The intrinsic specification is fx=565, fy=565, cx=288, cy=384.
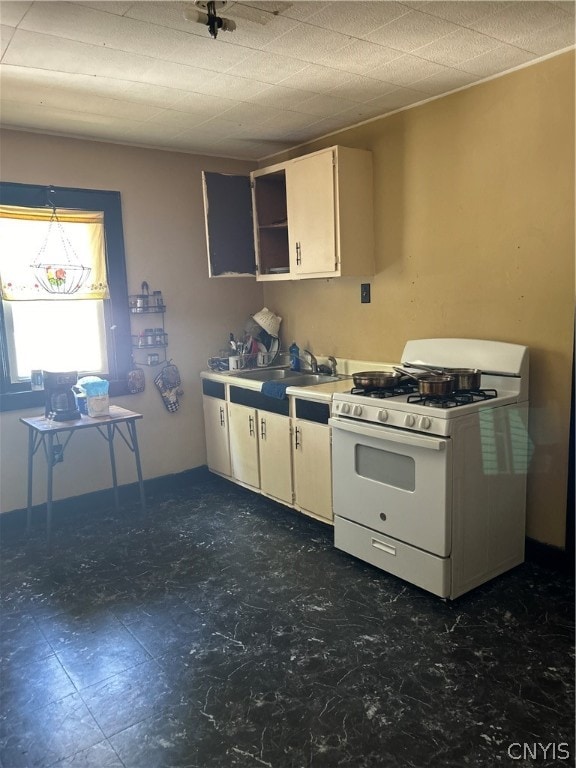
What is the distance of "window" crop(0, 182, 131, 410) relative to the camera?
11.5 feet

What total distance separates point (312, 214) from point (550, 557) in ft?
7.67

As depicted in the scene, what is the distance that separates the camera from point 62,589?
281cm

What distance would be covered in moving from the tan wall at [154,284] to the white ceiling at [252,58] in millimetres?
235

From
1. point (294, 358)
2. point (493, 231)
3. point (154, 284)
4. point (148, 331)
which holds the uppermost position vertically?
point (493, 231)

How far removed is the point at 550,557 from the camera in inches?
111

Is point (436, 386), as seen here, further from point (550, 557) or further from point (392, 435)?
point (550, 557)

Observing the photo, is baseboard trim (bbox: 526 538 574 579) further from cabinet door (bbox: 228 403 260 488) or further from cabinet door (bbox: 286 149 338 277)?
cabinet door (bbox: 286 149 338 277)

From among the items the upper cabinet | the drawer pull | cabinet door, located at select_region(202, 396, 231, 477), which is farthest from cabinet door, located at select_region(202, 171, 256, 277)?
the drawer pull

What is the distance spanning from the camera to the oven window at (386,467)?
103 inches

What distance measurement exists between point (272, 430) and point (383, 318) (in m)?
1.00

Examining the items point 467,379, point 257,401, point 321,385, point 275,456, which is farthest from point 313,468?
point 467,379

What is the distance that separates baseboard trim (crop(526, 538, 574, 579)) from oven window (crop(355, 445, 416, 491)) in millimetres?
817

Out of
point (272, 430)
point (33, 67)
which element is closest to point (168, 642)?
point (272, 430)

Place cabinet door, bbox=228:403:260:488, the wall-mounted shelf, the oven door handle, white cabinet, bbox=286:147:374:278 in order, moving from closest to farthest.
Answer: the oven door handle < white cabinet, bbox=286:147:374:278 < cabinet door, bbox=228:403:260:488 < the wall-mounted shelf
